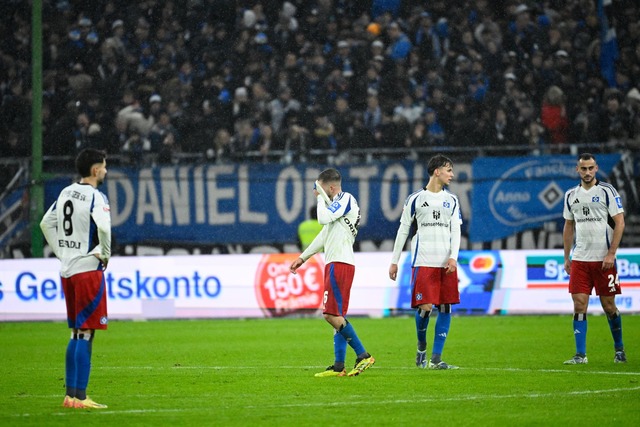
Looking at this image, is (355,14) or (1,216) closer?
(1,216)

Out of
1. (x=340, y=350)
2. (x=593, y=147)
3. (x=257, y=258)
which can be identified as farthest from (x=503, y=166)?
(x=340, y=350)

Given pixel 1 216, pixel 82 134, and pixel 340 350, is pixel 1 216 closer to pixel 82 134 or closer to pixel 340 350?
pixel 82 134

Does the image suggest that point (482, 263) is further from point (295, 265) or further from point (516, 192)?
point (295, 265)

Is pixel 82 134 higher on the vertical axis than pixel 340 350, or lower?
higher

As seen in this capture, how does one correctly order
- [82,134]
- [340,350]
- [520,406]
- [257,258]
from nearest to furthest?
[520,406] → [340,350] → [257,258] → [82,134]

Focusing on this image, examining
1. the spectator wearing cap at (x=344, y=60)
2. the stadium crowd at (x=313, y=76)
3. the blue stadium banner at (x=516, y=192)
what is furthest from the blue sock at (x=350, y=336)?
the spectator wearing cap at (x=344, y=60)

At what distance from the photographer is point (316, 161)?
72.3ft

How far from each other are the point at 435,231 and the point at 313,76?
15.2 meters

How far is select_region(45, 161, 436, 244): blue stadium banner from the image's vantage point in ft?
71.8

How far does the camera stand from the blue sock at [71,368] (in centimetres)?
855

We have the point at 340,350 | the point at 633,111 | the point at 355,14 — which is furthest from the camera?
the point at 355,14

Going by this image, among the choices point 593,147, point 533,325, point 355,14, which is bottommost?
point 533,325

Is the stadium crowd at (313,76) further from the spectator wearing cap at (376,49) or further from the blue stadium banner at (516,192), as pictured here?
the blue stadium banner at (516,192)

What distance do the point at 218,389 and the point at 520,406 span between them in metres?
2.87
